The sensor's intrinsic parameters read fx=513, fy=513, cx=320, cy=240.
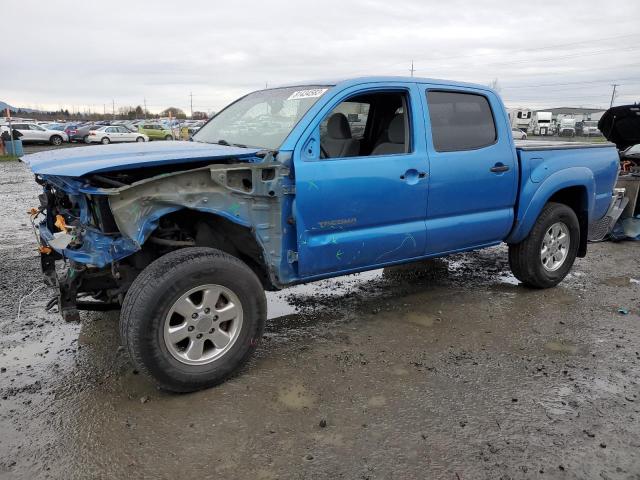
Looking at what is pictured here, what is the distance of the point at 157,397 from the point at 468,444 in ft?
6.04

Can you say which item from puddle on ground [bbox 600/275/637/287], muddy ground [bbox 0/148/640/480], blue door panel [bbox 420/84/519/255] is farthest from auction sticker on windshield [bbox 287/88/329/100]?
puddle on ground [bbox 600/275/637/287]

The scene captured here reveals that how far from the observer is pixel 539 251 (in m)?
4.98

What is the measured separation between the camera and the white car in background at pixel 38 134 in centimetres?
2886

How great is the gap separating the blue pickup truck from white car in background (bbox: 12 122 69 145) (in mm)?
29082

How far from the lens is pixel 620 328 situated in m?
4.30

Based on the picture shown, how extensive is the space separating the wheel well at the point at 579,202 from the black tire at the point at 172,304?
3483 mm

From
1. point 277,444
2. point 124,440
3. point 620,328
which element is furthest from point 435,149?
point 124,440

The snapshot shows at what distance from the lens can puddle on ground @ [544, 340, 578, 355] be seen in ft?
12.7

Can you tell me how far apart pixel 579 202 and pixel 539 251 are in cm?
81

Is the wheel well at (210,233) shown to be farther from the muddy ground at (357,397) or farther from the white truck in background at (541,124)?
the white truck in background at (541,124)

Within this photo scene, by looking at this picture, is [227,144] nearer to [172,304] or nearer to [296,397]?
[172,304]

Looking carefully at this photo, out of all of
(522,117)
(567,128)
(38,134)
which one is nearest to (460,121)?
(38,134)

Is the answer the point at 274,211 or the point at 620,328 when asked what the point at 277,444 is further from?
the point at 620,328

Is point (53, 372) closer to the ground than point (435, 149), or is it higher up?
closer to the ground
